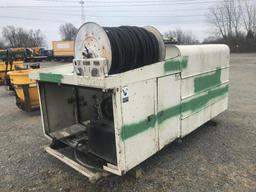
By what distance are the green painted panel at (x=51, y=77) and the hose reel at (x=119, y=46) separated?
1.16 feet

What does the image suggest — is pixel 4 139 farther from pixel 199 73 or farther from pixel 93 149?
pixel 199 73

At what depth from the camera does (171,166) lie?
10.0ft

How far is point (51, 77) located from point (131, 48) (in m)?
1.05

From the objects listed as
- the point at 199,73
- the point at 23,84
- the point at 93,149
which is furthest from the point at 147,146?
the point at 23,84

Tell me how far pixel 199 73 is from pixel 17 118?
172 inches

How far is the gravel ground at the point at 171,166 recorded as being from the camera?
2.67 meters

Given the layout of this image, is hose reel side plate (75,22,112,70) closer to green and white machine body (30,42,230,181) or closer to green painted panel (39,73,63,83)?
green and white machine body (30,42,230,181)

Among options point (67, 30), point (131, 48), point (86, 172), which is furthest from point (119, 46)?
point (67, 30)

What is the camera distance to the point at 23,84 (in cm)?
545

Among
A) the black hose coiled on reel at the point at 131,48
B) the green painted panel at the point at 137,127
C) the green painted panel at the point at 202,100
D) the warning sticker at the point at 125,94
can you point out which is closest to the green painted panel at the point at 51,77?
the black hose coiled on reel at the point at 131,48

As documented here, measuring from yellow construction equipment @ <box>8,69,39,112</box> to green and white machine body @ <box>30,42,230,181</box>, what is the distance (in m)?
2.31

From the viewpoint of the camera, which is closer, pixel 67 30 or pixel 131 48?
pixel 131 48

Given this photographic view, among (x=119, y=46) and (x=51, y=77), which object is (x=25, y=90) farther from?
(x=119, y=46)

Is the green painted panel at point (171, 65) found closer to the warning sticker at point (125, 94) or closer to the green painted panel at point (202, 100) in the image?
the green painted panel at point (202, 100)
